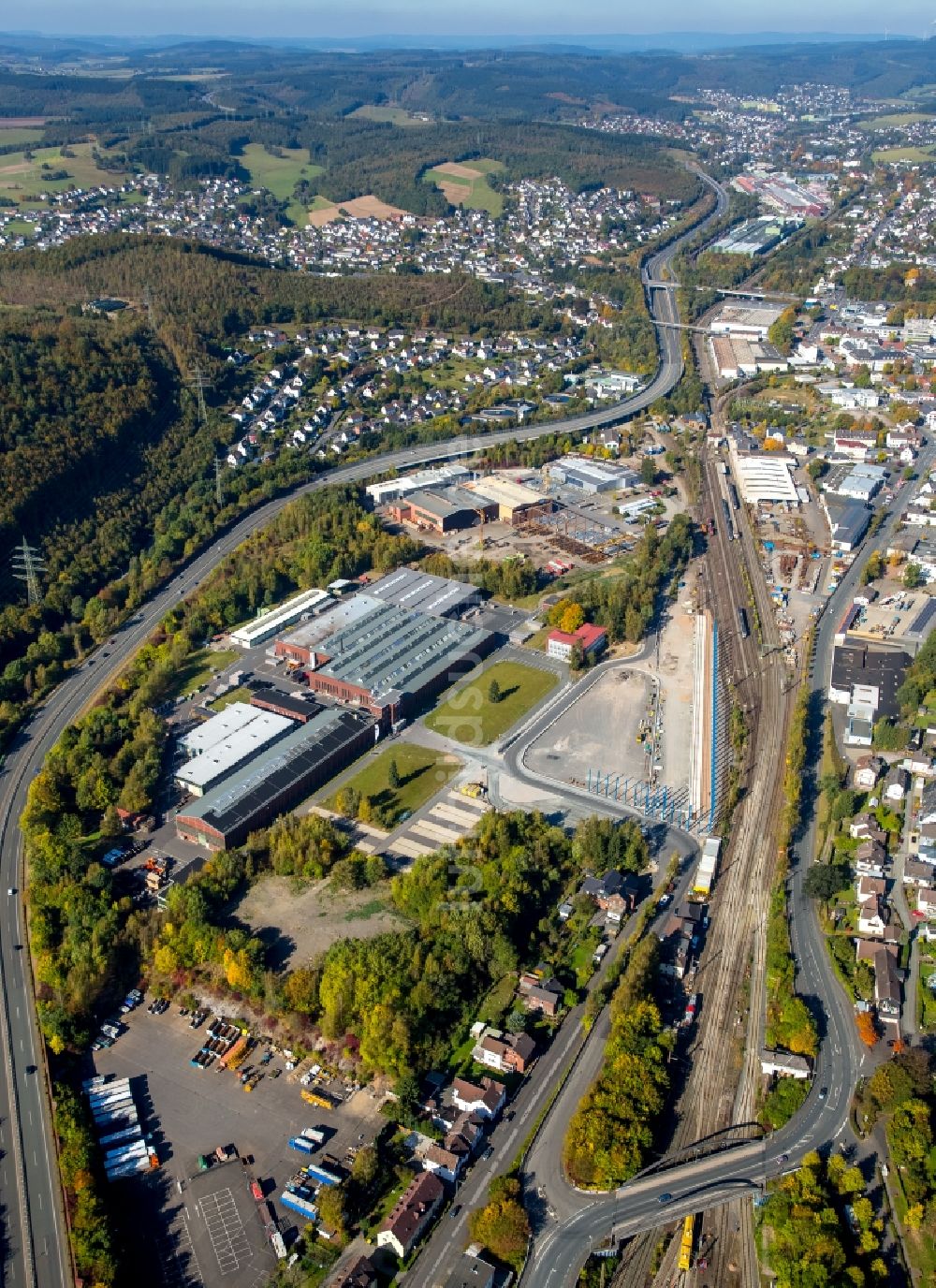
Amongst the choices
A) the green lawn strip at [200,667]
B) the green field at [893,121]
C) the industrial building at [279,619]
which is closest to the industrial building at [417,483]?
the industrial building at [279,619]

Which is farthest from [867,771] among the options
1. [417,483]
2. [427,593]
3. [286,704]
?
[417,483]

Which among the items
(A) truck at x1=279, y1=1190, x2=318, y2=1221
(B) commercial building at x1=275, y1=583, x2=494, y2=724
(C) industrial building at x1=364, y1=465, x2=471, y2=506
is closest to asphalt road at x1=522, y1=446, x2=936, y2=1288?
(A) truck at x1=279, y1=1190, x2=318, y2=1221

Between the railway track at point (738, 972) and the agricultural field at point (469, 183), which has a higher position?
the agricultural field at point (469, 183)

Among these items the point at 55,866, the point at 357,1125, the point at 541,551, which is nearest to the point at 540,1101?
the point at 357,1125

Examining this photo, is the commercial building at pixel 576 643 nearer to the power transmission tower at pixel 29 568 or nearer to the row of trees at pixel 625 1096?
the row of trees at pixel 625 1096

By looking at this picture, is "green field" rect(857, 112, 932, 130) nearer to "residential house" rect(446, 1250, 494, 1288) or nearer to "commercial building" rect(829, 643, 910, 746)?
"commercial building" rect(829, 643, 910, 746)

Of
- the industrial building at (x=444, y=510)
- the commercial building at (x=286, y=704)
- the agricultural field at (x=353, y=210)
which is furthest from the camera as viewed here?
the agricultural field at (x=353, y=210)

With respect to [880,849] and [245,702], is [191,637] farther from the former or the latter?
[880,849]
